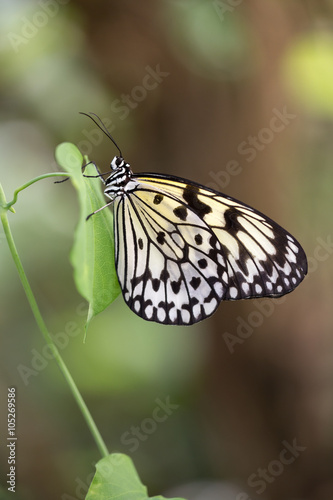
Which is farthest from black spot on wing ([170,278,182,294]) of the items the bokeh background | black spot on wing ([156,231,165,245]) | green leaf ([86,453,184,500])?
the bokeh background

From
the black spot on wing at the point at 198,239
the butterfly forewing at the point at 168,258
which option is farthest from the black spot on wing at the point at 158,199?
Result: the black spot on wing at the point at 198,239

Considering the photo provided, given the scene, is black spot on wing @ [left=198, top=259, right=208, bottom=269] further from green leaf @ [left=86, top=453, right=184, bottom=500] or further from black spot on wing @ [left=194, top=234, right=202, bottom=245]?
green leaf @ [left=86, top=453, right=184, bottom=500]

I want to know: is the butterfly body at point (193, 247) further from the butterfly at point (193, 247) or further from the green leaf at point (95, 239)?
the green leaf at point (95, 239)

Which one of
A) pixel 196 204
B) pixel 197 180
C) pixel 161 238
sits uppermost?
pixel 197 180

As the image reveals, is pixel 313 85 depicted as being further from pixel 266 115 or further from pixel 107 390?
pixel 107 390

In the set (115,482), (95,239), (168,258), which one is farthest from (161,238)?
(115,482)

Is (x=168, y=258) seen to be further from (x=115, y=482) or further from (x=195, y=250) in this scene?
(x=115, y=482)
